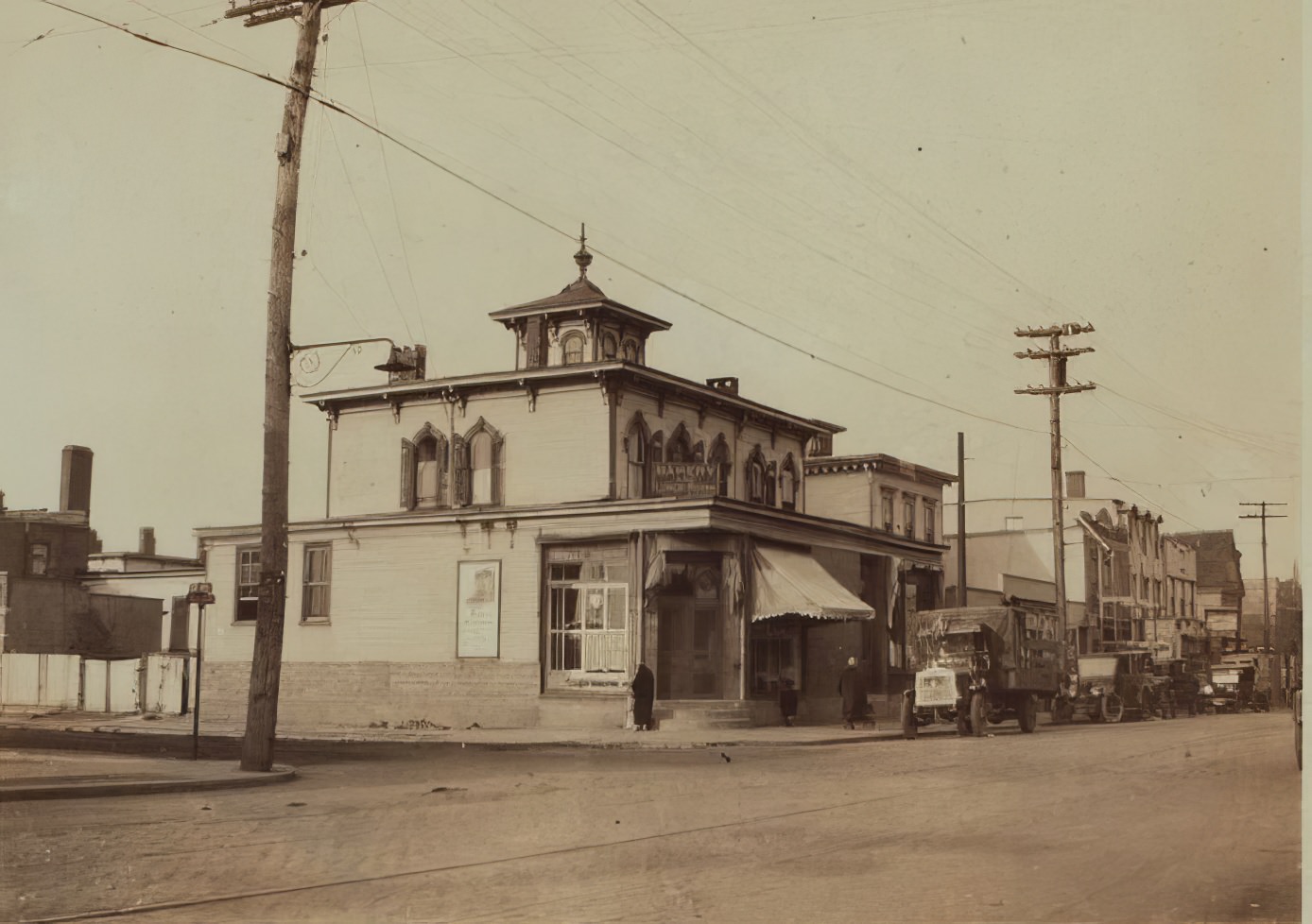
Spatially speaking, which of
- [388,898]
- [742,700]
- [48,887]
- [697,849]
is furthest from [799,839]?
[742,700]

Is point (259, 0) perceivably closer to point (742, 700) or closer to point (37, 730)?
point (37, 730)

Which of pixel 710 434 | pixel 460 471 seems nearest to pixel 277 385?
pixel 460 471

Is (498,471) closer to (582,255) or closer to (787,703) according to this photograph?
(787,703)

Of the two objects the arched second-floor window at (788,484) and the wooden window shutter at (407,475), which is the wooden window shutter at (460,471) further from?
A: the arched second-floor window at (788,484)

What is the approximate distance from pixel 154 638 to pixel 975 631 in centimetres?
2037

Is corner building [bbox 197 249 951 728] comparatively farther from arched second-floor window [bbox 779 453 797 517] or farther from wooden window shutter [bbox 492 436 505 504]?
arched second-floor window [bbox 779 453 797 517]

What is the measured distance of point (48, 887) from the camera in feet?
31.6

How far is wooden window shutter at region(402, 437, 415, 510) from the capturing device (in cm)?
3153

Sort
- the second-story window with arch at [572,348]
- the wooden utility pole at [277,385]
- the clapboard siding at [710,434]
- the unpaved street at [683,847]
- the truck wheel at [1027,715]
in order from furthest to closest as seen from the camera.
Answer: the second-story window with arch at [572,348] < the clapboard siding at [710,434] < the truck wheel at [1027,715] < the wooden utility pole at [277,385] < the unpaved street at [683,847]

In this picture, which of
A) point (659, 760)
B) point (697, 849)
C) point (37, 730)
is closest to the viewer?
point (697, 849)

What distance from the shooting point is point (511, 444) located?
30.9m

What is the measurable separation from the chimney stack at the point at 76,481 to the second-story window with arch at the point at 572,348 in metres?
16.3

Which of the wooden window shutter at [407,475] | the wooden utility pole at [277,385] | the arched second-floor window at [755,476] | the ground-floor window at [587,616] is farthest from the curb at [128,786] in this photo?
the arched second-floor window at [755,476]

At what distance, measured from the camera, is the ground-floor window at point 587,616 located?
29.0 meters
